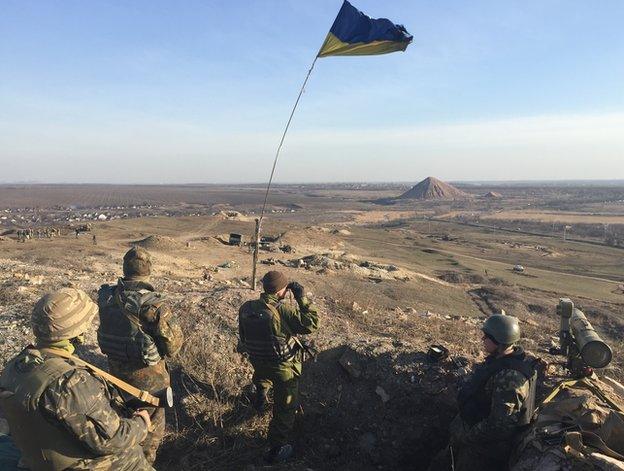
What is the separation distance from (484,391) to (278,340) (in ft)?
5.61

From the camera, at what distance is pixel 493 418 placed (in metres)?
3.16

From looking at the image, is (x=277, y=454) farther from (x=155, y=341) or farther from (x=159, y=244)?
(x=159, y=244)

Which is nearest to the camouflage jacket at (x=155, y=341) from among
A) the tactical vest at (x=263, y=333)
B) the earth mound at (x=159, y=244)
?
the tactical vest at (x=263, y=333)

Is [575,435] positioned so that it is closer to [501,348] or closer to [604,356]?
[501,348]

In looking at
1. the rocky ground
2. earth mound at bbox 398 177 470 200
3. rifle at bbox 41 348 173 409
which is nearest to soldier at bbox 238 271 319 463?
the rocky ground

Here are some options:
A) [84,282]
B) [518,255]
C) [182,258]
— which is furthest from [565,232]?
[84,282]

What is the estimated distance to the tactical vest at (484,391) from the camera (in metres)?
3.22

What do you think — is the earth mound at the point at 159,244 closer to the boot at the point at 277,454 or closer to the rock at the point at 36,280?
the rock at the point at 36,280

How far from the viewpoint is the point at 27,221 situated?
52.5 meters

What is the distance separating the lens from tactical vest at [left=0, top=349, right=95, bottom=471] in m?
2.24

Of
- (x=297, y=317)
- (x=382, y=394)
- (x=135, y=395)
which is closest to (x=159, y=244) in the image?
(x=382, y=394)

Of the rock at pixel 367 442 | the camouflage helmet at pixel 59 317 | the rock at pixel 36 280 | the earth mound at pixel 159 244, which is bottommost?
the rock at pixel 367 442

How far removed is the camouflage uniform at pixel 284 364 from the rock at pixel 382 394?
1.13 m

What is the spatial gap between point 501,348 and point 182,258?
1588cm
